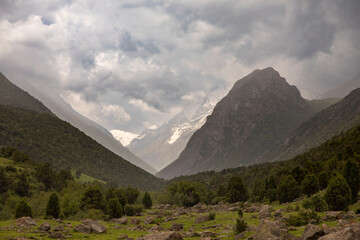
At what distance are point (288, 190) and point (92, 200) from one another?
231 feet

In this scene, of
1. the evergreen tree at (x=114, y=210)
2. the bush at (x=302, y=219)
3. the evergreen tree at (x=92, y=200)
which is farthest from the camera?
the evergreen tree at (x=92, y=200)

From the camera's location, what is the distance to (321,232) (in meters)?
29.4

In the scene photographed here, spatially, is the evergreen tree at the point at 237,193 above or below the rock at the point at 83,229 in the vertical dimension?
below

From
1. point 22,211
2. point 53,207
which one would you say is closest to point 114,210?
point 53,207

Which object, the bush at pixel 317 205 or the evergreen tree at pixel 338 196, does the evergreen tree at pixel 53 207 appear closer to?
the bush at pixel 317 205

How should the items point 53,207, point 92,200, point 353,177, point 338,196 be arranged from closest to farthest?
point 338,196, point 353,177, point 53,207, point 92,200

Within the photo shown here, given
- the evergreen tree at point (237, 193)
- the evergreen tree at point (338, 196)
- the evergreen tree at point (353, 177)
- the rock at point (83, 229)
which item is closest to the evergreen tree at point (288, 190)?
the evergreen tree at point (353, 177)

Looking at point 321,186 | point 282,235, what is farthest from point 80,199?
point 282,235

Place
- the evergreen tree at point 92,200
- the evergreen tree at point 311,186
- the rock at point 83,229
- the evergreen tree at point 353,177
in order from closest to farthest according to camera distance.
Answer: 1. the rock at point 83,229
2. the evergreen tree at point 353,177
3. the evergreen tree at point 311,186
4. the evergreen tree at point 92,200

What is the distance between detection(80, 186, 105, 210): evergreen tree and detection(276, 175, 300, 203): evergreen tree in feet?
210

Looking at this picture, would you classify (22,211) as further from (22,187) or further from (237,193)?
(237,193)

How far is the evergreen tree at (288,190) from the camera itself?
88562 mm

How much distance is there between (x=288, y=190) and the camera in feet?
295

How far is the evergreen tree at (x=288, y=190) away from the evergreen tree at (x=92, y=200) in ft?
210
